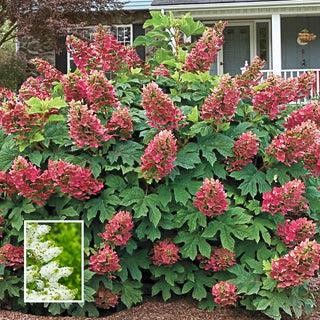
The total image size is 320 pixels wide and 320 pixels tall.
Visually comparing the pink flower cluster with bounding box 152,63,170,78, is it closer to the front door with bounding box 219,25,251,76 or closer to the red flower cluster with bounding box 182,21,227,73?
the red flower cluster with bounding box 182,21,227,73

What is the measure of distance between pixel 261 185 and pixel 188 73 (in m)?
0.81

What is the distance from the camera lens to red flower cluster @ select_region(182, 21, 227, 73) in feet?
10.8

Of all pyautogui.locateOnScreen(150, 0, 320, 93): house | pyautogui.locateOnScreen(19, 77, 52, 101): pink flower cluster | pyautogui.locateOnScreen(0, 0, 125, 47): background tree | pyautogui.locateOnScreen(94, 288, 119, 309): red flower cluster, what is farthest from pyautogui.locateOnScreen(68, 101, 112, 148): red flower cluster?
pyautogui.locateOnScreen(150, 0, 320, 93): house

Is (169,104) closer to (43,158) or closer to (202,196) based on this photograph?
(202,196)

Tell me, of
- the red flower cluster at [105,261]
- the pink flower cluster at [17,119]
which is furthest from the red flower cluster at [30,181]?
the red flower cluster at [105,261]

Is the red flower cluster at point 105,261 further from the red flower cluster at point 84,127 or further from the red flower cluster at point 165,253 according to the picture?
the red flower cluster at point 84,127

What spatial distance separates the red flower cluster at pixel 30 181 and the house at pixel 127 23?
1207 cm

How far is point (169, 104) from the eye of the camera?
9.27 ft

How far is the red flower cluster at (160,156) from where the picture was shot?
2654 millimetres

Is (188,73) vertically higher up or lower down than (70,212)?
higher up

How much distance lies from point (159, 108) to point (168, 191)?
460 mm

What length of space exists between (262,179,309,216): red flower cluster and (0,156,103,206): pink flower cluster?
902 millimetres

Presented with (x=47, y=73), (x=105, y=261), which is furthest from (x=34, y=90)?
(x=105, y=261)

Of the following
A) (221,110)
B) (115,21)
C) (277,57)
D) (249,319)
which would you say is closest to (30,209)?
(221,110)
